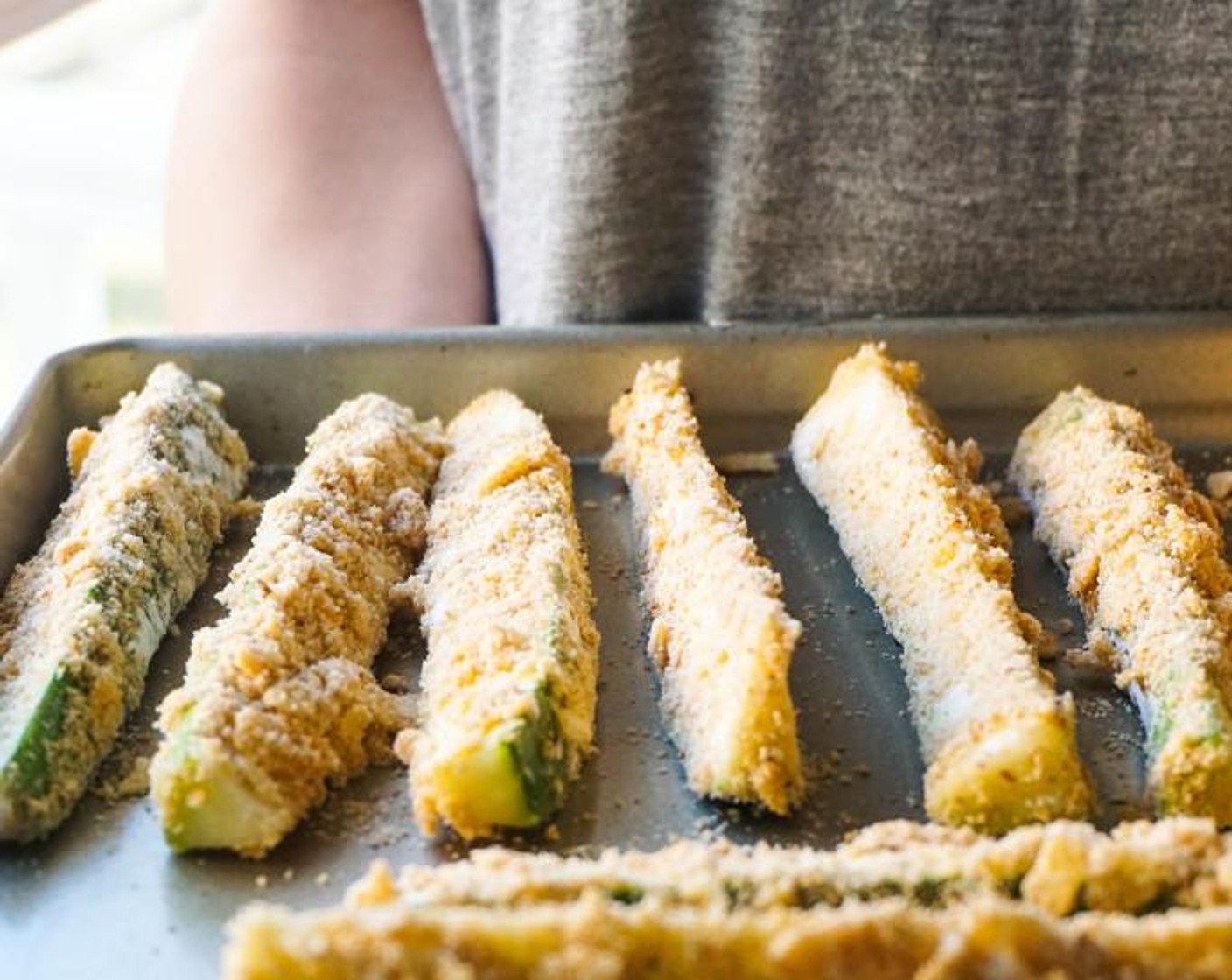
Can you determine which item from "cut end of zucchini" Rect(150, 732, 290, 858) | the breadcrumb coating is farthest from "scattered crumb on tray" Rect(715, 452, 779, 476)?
the breadcrumb coating

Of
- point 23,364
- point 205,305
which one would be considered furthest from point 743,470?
point 23,364

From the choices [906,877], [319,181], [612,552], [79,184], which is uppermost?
[319,181]

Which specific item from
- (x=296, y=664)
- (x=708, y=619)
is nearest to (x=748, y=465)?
(x=708, y=619)

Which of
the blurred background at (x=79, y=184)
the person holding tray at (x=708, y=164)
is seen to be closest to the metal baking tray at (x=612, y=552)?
the person holding tray at (x=708, y=164)

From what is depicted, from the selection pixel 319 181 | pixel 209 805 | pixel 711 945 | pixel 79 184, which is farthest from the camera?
pixel 79 184

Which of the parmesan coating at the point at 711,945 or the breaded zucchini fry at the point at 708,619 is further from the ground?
the parmesan coating at the point at 711,945

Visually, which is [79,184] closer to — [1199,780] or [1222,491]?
[1222,491]

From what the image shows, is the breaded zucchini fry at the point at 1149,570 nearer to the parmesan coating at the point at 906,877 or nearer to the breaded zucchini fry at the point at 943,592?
the breaded zucchini fry at the point at 943,592
